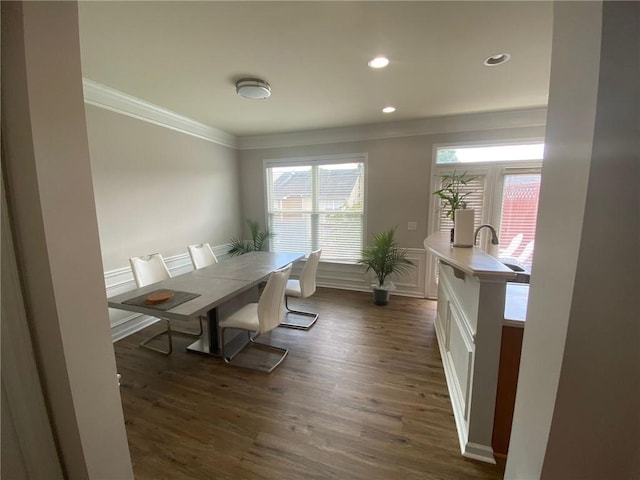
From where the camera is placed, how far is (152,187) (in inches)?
127

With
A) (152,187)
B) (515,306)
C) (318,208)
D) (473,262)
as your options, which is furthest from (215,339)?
(318,208)

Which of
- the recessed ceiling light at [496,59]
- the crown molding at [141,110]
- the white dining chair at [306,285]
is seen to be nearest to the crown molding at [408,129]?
the crown molding at [141,110]

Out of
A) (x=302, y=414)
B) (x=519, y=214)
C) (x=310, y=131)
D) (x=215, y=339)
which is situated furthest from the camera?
(x=310, y=131)

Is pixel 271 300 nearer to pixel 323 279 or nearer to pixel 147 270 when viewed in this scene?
pixel 147 270

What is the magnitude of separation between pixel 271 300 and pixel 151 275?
5.01 ft

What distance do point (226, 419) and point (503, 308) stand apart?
1903 mm

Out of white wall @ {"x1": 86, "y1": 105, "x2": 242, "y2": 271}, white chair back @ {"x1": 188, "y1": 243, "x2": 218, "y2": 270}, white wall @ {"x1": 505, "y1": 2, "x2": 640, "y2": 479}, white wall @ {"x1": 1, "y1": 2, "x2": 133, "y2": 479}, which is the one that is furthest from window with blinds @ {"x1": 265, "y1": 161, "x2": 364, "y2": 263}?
white wall @ {"x1": 1, "y1": 2, "x2": 133, "y2": 479}

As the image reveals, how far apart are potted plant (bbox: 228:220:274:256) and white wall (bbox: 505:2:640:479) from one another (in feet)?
14.5

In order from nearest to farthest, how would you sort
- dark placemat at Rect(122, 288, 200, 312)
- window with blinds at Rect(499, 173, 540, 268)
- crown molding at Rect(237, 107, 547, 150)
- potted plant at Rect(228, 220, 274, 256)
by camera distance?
dark placemat at Rect(122, 288, 200, 312)
crown molding at Rect(237, 107, 547, 150)
window with blinds at Rect(499, 173, 540, 268)
potted plant at Rect(228, 220, 274, 256)

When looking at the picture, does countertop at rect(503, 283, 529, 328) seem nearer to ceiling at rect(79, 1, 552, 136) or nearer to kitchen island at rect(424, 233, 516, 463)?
kitchen island at rect(424, 233, 516, 463)

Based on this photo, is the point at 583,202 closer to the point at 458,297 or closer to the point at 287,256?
the point at 458,297

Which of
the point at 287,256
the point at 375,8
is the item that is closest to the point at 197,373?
the point at 287,256

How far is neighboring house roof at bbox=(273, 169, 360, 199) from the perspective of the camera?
14.2ft

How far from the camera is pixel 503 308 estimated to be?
1394 mm
